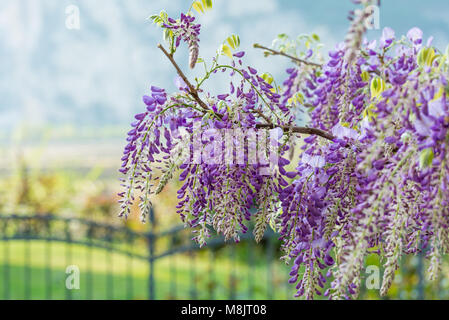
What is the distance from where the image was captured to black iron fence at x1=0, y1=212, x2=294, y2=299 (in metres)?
4.25

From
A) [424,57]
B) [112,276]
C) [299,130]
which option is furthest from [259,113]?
[112,276]

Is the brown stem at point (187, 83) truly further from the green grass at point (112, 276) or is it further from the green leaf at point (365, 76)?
the green grass at point (112, 276)

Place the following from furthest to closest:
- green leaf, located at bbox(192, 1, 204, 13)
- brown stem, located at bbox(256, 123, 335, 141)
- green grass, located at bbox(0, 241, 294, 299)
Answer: green grass, located at bbox(0, 241, 294, 299) → green leaf, located at bbox(192, 1, 204, 13) → brown stem, located at bbox(256, 123, 335, 141)

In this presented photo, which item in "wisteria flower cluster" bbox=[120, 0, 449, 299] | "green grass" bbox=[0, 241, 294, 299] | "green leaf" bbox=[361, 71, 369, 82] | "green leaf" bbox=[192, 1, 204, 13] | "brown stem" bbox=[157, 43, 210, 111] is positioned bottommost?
"green grass" bbox=[0, 241, 294, 299]

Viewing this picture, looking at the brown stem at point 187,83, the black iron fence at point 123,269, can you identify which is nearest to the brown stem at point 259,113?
the brown stem at point 187,83

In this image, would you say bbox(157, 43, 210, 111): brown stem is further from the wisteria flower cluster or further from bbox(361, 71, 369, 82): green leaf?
bbox(361, 71, 369, 82): green leaf

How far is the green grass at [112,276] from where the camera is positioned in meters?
4.69

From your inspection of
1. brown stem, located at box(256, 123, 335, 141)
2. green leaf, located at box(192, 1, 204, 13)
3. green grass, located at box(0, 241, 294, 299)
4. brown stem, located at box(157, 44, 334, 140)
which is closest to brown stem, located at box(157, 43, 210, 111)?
brown stem, located at box(157, 44, 334, 140)

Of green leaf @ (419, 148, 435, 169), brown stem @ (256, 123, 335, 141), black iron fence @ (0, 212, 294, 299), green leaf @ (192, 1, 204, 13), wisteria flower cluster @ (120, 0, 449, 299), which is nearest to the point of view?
green leaf @ (419, 148, 435, 169)

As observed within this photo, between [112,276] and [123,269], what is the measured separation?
636 mm

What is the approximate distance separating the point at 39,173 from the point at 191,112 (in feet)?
22.2

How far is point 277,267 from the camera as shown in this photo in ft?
19.5
